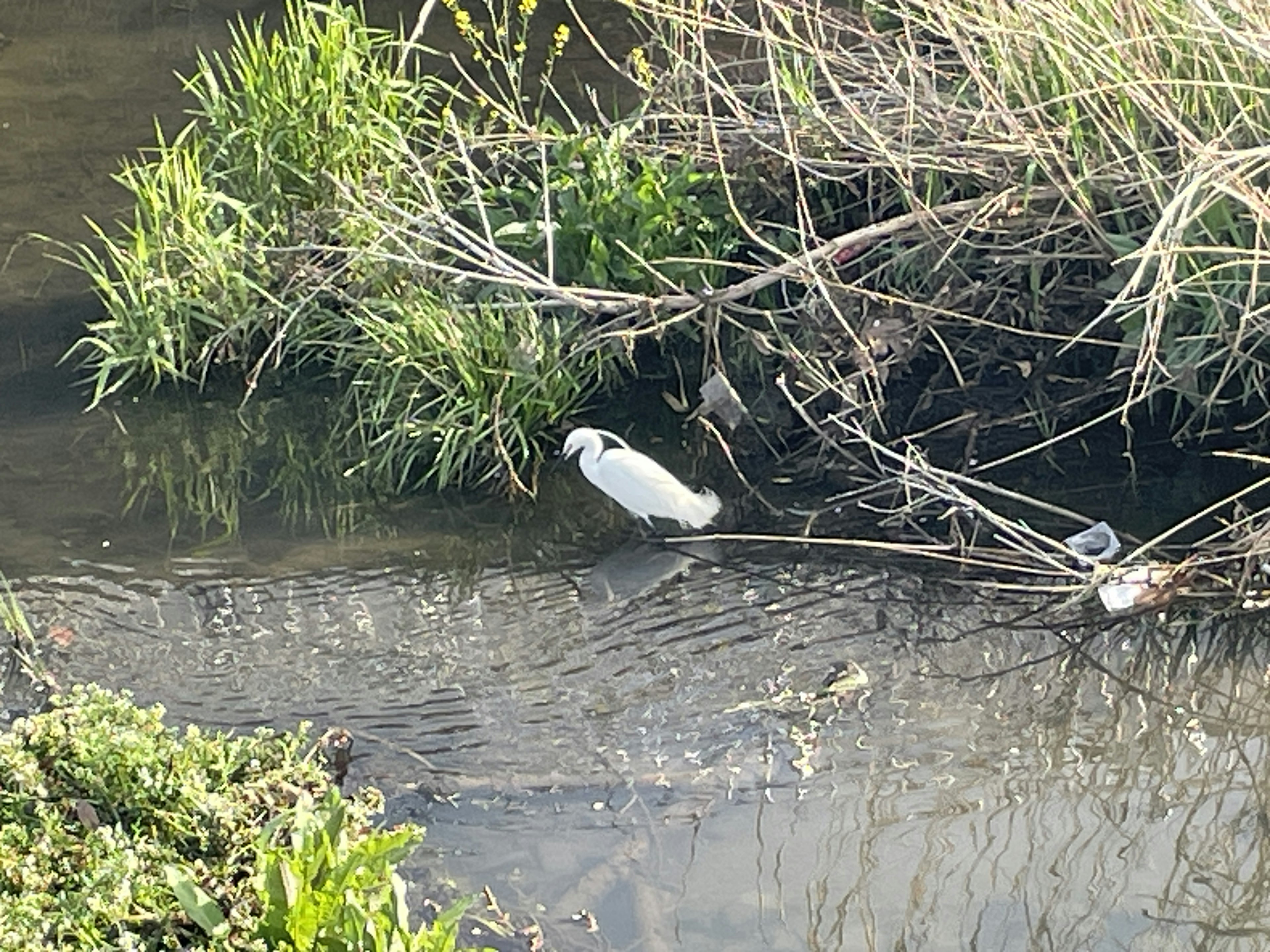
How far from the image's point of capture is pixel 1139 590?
355 centimetres

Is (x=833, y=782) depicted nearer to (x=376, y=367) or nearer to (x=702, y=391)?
(x=702, y=391)

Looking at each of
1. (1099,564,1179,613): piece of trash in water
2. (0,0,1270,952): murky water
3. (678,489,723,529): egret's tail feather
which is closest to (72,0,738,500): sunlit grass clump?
(0,0,1270,952): murky water

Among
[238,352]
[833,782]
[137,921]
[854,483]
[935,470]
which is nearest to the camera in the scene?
[137,921]

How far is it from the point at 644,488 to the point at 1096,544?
106 centimetres

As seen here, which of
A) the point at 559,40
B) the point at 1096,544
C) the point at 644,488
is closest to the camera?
the point at 1096,544

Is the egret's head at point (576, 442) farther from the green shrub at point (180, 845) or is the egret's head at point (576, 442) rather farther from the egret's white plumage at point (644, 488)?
the green shrub at point (180, 845)

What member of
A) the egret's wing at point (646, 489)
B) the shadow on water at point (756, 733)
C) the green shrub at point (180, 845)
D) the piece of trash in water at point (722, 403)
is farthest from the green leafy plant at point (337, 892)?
the piece of trash in water at point (722, 403)

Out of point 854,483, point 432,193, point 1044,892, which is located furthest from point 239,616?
point 1044,892

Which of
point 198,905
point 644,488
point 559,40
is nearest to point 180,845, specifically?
point 198,905

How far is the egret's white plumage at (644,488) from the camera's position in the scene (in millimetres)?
3900

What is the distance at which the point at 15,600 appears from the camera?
3.77 m

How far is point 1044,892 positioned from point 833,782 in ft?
1.51

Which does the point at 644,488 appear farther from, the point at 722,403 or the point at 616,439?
the point at 722,403

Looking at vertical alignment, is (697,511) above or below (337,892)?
above
